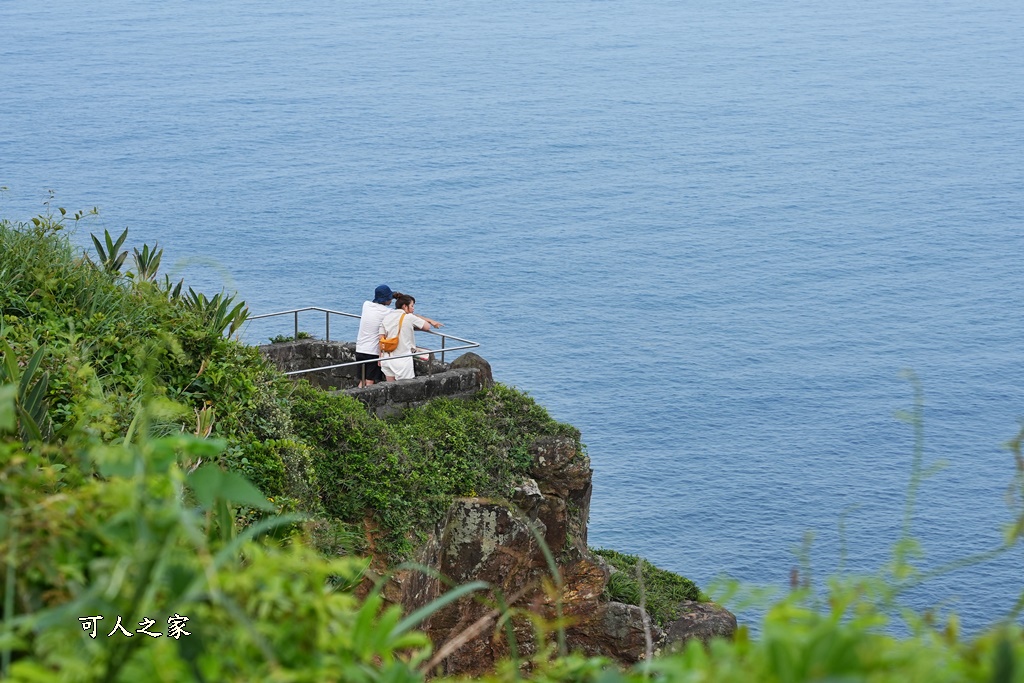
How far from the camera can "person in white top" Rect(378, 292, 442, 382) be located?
17.4m

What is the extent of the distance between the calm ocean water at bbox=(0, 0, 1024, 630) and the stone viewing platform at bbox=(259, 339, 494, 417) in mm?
40184

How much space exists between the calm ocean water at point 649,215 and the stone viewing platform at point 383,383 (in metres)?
40.2

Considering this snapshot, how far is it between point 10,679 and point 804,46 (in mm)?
207851

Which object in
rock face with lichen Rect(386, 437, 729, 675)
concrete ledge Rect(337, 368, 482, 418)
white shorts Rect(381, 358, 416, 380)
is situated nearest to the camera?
rock face with lichen Rect(386, 437, 729, 675)

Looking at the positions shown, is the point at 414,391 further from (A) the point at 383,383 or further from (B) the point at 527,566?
(B) the point at 527,566

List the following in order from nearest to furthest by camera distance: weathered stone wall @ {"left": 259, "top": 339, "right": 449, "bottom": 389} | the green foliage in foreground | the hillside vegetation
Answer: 1. the hillside vegetation
2. weathered stone wall @ {"left": 259, "top": 339, "right": 449, "bottom": 389}
3. the green foliage in foreground

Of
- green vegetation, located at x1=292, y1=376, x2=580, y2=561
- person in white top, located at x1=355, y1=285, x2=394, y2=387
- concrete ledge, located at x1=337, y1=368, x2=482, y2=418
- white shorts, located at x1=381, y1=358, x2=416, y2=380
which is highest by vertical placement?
person in white top, located at x1=355, y1=285, x2=394, y2=387

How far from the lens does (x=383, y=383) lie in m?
17.0

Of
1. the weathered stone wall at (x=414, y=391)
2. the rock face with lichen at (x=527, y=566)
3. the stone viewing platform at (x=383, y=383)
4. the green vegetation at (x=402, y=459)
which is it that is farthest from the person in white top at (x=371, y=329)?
the rock face with lichen at (x=527, y=566)

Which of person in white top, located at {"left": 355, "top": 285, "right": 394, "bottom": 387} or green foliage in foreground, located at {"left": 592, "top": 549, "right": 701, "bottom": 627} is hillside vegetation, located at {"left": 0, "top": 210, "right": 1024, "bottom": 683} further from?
green foliage in foreground, located at {"left": 592, "top": 549, "right": 701, "bottom": 627}

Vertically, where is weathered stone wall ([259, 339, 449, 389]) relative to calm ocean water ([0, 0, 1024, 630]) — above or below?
below

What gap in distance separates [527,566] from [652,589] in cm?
634

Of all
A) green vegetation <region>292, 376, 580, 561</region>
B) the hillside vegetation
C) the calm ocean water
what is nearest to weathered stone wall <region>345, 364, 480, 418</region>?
green vegetation <region>292, 376, 580, 561</region>

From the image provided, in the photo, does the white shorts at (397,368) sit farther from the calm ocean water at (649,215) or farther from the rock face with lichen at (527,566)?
the calm ocean water at (649,215)
